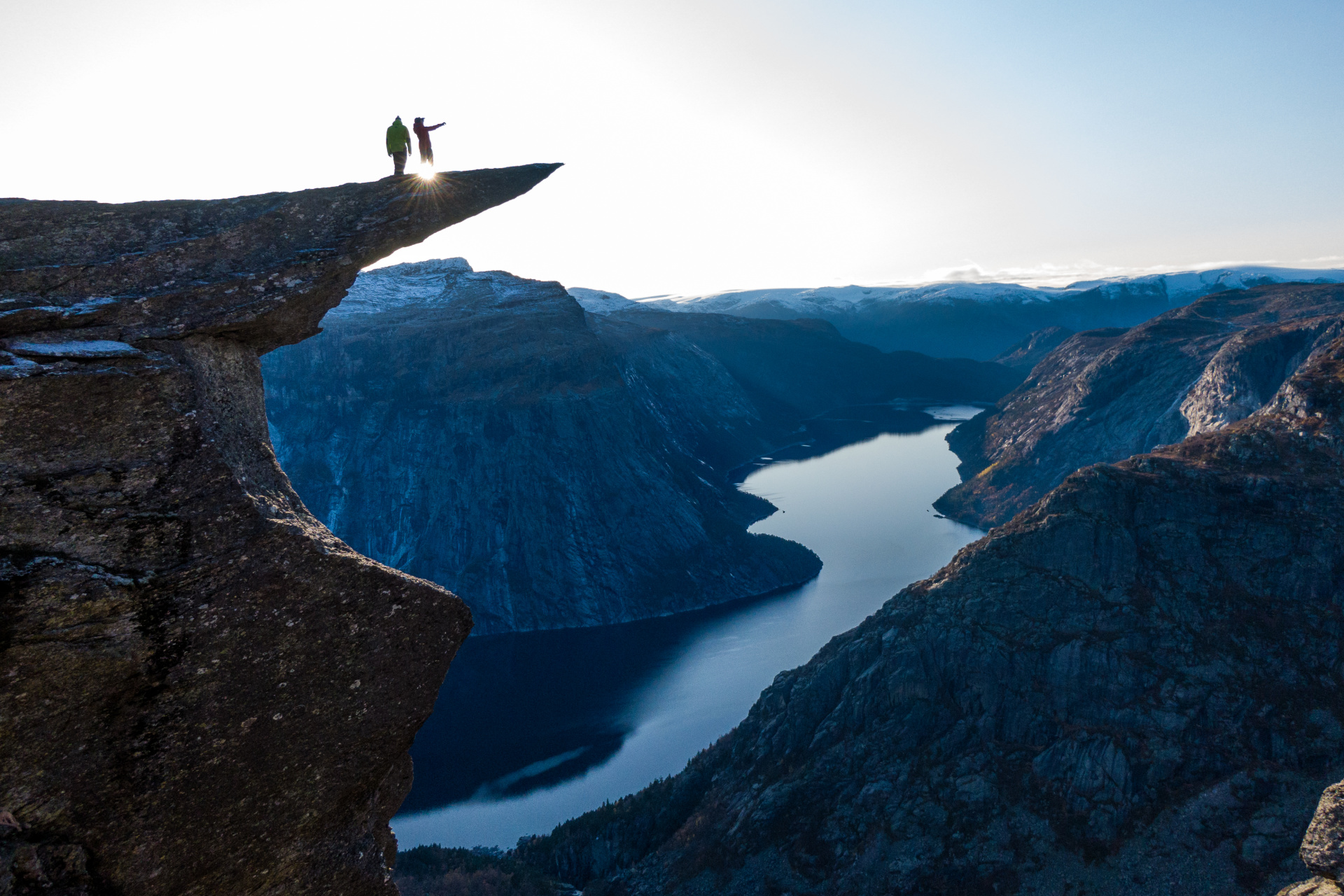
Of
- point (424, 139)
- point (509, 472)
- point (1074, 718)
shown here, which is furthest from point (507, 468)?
point (424, 139)

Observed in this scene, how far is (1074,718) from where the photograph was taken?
36.2 metres

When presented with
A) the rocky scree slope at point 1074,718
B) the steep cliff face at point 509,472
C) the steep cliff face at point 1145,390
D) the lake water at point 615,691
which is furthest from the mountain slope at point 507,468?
the rocky scree slope at point 1074,718

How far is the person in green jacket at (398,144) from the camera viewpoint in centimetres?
1326

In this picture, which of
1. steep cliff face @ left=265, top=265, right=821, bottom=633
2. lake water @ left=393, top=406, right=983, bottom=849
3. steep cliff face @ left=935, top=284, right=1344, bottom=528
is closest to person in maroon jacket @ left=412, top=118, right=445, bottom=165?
lake water @ left=393, top=406, right=983, bottom=849

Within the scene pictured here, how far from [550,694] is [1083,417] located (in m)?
82.5

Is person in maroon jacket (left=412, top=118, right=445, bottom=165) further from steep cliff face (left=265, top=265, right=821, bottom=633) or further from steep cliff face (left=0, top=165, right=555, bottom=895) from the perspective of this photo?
steep cliff face (left=265, top=265, right=821, bottom=633)

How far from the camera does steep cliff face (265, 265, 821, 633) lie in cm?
8738

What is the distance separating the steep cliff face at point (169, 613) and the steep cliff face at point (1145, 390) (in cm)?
8464

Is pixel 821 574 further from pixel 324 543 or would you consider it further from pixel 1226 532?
pixel 324 543

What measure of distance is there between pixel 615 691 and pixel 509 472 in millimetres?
34659

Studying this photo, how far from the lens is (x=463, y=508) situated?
90.6m

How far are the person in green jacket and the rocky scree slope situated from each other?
3299cm

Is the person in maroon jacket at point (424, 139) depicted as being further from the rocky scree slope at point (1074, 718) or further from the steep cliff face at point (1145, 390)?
the steep cliff face at point (1145, 390)

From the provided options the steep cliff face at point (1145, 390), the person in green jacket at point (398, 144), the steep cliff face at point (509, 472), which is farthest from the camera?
the steep cliff face at point (509, 472)
